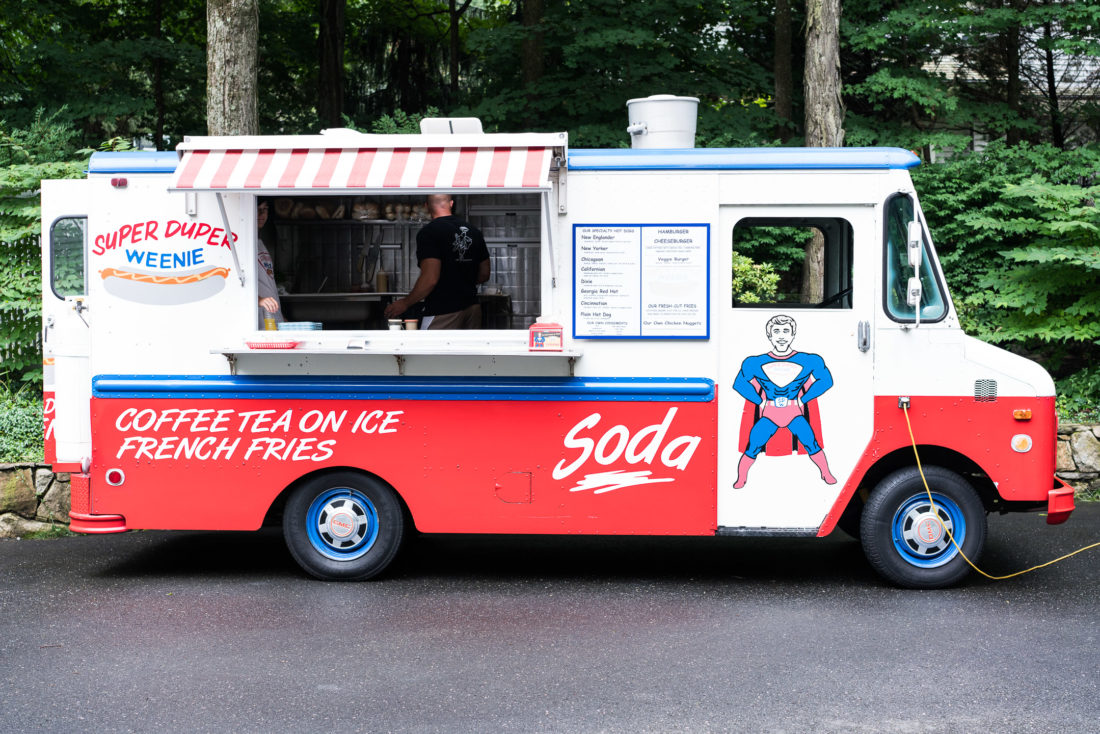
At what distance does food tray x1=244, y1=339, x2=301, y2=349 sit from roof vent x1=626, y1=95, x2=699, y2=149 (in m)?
2.44

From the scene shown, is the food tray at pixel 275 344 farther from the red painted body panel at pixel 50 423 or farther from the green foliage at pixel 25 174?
the green foliage at pixel 25 174

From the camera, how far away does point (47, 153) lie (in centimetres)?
1159

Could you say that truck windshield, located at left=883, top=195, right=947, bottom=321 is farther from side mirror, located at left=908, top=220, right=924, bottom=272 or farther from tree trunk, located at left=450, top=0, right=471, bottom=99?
tree trunk, located at left=450, top=0, right=471, bottom=99

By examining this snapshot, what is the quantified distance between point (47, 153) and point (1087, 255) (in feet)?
35.3

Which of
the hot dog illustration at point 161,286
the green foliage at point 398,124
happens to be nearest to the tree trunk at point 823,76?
the green foliage at point 398,124

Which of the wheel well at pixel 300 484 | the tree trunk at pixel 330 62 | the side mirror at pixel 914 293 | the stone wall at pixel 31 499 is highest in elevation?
the tree trunk at pixel 330 62

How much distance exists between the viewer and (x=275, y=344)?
625 cm

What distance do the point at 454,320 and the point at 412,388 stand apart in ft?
3.01

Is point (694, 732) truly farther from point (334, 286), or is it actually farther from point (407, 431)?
point (334, 286)

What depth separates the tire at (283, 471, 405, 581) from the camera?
6.49 meters

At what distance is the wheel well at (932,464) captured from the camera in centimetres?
639

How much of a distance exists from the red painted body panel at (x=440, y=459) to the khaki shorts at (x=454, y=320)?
90 centimetres

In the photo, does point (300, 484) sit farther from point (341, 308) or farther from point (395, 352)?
point (341, 308)

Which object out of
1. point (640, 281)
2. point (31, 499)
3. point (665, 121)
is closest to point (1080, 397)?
point (665, 121)
